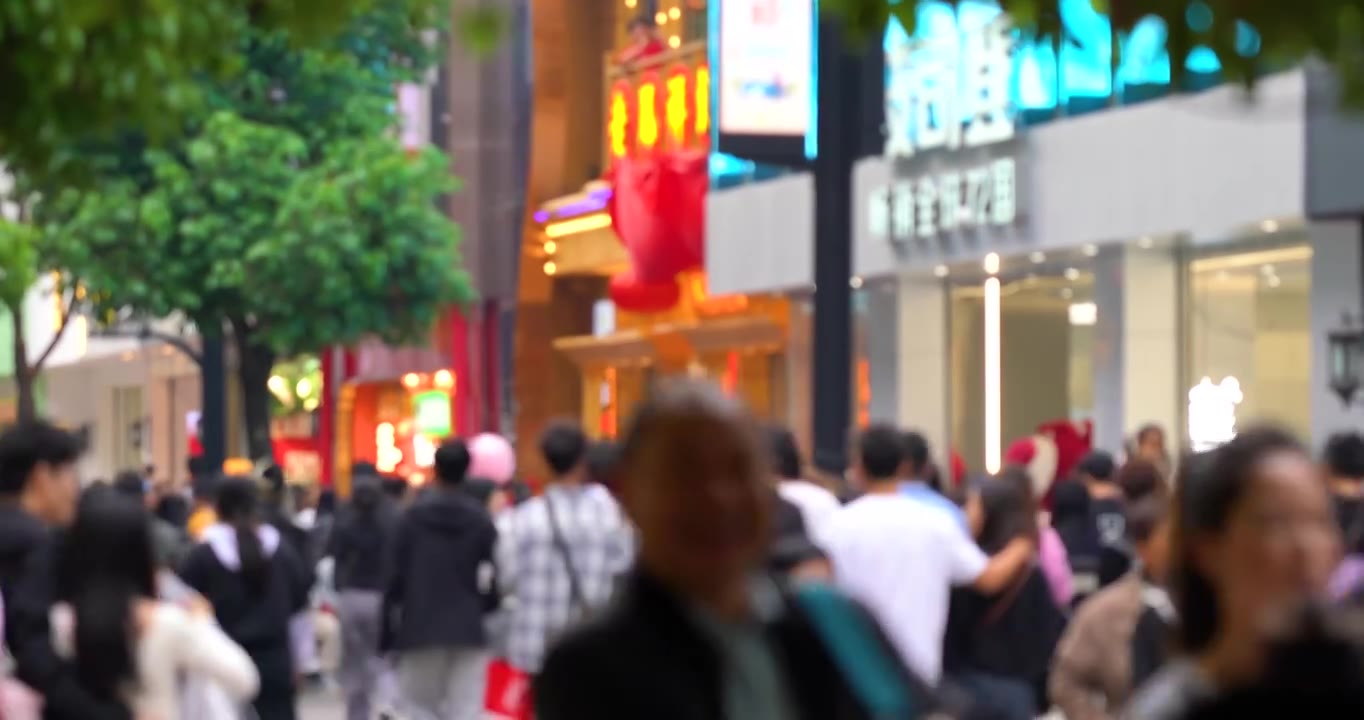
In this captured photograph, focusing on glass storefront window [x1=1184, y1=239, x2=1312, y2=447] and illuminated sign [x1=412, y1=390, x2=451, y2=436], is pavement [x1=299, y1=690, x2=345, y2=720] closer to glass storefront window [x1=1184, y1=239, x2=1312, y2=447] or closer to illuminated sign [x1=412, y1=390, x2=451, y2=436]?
glass storefront window [x1=1184, y1=239, x2=1312, y2=447]

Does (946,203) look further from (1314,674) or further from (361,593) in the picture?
(1314,674)

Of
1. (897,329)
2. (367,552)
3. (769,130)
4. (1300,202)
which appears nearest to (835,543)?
(367,552)

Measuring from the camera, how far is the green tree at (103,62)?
30.9 feet

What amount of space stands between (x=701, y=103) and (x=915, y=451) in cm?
2087

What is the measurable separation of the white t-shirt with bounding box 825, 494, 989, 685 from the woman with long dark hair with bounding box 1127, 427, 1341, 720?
4.94 meters

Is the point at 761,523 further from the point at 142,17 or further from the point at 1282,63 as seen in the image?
the point at 142,17

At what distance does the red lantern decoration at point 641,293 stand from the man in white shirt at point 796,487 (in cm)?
2111

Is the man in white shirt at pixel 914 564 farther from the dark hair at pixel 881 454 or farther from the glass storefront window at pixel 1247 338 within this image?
the glass storefront window at pixel 1247 338

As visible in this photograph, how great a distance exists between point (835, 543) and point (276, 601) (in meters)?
2.97

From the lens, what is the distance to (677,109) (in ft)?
105

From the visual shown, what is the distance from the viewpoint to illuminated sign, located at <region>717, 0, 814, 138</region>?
23797mm

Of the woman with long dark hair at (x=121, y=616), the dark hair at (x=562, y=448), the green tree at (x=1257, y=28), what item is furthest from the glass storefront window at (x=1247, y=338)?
the green tree at (x=1257, y=28)

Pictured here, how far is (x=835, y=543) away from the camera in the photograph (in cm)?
934

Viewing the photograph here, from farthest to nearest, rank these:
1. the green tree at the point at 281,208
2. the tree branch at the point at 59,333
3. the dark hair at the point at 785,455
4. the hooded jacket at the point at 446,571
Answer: the tree branch at the point at 59,333 < the green tree at the point at 281,208 < the hooded jacket at the point at 446,571 < the dark hair at the point at 785,455
